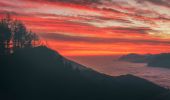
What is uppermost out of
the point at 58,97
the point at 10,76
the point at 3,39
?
the point at 3,39

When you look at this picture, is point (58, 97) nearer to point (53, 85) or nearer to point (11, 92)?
point (53, 85)

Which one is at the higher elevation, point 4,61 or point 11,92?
point 4,61

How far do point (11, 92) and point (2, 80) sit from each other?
1119 cm

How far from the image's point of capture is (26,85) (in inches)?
6988

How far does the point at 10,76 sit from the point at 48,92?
960 inches

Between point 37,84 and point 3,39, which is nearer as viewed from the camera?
point 37,84

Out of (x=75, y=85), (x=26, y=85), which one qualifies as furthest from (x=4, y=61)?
(x=75, y=85)

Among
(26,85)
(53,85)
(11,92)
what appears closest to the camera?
(11,92)

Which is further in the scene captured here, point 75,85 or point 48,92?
point 75,85

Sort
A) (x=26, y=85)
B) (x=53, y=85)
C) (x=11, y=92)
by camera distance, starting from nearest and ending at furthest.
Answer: (x=11, y=92)
(x=26, y=85)
(x=53, y=85)

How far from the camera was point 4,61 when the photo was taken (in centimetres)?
18425

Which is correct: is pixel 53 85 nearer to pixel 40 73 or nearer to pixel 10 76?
pixel 40 73

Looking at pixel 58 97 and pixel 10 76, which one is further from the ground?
pixel 10 76

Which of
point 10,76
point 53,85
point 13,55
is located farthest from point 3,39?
point 53,85
